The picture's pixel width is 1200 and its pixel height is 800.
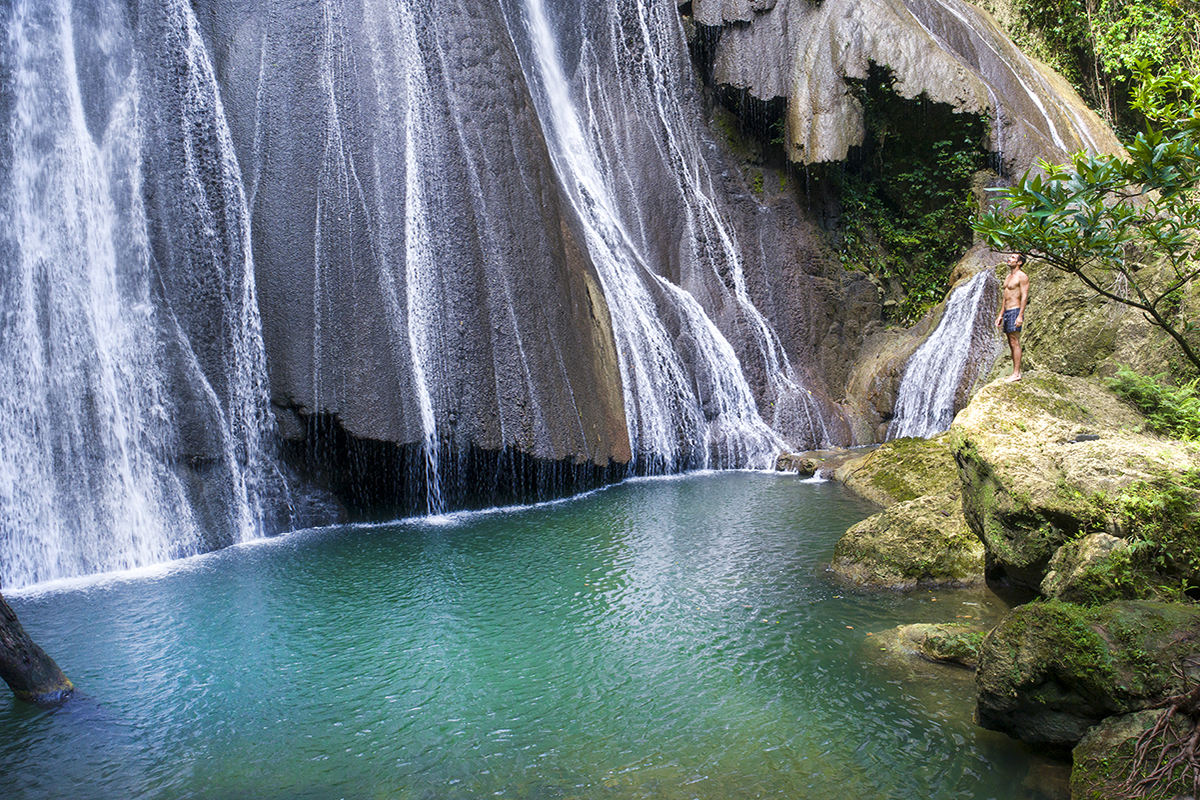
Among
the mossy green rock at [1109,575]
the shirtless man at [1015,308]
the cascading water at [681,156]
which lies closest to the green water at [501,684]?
the mossy green rock at [1109,575]

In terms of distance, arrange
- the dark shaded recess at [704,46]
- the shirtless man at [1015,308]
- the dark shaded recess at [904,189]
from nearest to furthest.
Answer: the shirtless man at [1015,308] → the dark shaded recess at [904,189] → the dark shaded recess at [704,46]

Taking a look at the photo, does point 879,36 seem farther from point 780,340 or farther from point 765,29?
point 780,340

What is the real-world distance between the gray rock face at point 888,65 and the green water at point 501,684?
40.4 feet

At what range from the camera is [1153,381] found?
5781 mm

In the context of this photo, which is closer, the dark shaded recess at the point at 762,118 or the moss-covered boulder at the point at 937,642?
the moss-covered boulder at the point at 937,642

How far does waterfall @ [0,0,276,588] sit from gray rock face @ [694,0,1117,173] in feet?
40.7

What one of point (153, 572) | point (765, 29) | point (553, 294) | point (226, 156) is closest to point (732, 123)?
point (765, 29)

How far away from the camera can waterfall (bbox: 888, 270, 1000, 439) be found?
1360 centimetres

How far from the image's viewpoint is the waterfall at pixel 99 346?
7.96 meters

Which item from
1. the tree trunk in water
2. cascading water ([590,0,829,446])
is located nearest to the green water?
the tree trunk in water

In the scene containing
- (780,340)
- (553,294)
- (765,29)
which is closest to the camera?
(553,294)

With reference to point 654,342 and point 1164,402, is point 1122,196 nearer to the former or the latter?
point 1164,402

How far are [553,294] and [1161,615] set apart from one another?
9165mm

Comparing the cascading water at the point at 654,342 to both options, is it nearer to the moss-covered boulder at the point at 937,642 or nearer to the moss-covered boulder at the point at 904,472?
the moss-covered boulder at the point at 904,472
